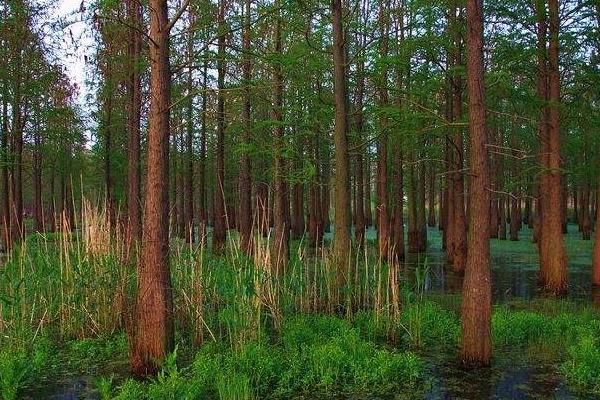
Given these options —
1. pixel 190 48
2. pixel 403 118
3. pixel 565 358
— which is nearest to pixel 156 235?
pixel 565 358

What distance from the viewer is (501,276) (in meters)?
16.2

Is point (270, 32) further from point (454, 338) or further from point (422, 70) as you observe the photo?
point (454, 338)

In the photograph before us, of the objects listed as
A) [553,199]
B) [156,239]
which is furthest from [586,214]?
[156,239]

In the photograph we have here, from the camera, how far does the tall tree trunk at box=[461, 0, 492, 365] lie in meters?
7.00

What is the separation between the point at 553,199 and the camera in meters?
13.9

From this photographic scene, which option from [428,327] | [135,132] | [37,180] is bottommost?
[428,327]

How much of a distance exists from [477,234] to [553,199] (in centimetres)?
800

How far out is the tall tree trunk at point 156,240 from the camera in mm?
6434

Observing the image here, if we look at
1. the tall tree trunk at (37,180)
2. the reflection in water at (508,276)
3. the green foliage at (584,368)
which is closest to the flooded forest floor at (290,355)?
the green foliage at (584,368)

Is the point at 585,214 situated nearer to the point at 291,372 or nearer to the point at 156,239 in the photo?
the point at 291,372

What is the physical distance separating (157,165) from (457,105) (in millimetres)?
12521

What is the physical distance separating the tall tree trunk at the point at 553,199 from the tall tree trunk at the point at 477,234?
7.40 m

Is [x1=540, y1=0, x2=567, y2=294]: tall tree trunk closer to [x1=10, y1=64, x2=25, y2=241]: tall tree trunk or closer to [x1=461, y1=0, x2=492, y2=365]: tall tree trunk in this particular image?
[x1=461, y1=0, x2=492, y2=365]: tall tree trunk

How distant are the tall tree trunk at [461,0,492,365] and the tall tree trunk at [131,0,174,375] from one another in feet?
12.1
